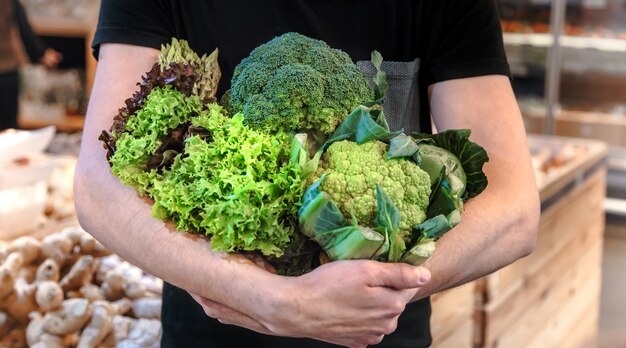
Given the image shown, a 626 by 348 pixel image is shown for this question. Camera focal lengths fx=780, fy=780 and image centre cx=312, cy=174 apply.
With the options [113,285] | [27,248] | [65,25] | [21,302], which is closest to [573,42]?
[65,25]

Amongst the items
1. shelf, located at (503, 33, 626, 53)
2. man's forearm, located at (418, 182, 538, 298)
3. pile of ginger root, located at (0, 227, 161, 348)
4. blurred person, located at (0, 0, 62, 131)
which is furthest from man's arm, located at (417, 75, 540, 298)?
shelf, located at (503, 33, 626, 53)

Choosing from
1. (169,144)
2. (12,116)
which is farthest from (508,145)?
(12,116)

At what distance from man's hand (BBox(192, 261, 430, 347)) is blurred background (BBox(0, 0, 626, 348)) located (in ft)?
3.00

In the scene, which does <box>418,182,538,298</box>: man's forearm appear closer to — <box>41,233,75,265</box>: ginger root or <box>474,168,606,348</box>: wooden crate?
<box>41,233,75,265</box>: ginger root

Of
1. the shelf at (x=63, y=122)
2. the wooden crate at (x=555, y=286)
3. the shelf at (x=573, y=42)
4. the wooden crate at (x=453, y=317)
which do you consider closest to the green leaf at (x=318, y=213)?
the wooden crate at (x=453, y=317)

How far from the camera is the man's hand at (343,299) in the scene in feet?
3.16

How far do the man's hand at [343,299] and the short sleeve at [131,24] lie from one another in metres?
0.48

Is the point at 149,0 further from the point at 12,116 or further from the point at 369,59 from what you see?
the point at 12,116

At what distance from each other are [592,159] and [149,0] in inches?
109

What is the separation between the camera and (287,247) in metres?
1.04

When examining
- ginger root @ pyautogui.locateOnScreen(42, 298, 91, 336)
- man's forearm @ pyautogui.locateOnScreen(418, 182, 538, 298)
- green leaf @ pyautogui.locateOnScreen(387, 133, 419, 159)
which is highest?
green leaf @ pyautogui.locateOnScreen(387, 133, 419, 159)

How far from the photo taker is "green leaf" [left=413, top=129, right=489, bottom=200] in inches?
45.1

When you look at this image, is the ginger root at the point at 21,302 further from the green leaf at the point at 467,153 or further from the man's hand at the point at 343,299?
the green leaf at the point at 467,153

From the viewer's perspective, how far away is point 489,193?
1205mm
